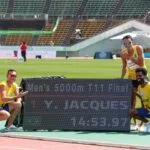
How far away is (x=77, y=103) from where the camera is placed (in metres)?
13.4

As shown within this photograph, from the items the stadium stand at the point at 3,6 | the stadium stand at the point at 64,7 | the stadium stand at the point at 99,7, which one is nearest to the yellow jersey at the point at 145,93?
the stadium stand at the point at 99,7

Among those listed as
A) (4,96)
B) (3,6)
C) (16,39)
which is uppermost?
(3,6)

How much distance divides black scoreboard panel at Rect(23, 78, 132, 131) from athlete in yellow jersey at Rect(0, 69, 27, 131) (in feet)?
0.78

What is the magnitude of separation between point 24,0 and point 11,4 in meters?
1.70

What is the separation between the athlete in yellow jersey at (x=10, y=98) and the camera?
13.0m

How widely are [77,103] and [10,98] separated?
134 centimetres

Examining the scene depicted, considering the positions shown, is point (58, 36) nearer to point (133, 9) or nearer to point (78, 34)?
point (78, 34)

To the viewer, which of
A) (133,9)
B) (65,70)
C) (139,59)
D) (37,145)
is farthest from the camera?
(133,9)

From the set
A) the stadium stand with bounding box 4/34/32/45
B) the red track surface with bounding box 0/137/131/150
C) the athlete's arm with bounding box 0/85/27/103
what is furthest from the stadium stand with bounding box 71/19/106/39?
the red track surface with bounding box 0/137/131/150

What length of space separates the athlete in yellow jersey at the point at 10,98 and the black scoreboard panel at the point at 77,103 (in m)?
0.24

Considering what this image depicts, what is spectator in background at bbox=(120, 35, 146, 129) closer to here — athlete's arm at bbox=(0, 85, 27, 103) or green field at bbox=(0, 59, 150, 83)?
athlete's arm at bbox=(0, 85, 27, 103)

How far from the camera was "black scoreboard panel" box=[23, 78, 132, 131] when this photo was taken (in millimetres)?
13266

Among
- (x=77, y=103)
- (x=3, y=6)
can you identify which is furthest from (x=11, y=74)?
(x=3, y=6)

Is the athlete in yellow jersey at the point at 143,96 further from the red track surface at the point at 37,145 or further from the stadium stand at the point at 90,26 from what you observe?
the stadium stand at the point at 90,26
